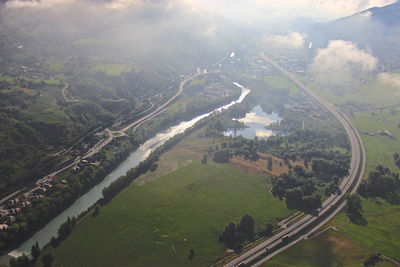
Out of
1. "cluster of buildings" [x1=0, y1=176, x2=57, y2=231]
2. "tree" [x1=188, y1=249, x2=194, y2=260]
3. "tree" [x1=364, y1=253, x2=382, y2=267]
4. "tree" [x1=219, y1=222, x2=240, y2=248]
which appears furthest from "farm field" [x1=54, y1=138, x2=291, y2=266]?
"tree" [x1=364, y1=253, x2=382, y2=267]

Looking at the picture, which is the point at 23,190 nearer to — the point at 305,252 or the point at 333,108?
the point at 305,252

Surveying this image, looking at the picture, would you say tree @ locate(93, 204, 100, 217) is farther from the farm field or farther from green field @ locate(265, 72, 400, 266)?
green field @ locate(265, 72, 400, 266)

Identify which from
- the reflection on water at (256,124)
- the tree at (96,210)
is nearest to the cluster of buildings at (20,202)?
the tree at (96,210)

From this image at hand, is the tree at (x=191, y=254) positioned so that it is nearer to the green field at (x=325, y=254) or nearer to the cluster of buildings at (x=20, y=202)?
the green field at (x=325, y=254)

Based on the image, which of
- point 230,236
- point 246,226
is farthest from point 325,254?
point 230,236

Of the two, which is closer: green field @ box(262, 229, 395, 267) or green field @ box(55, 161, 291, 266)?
green field @ box(262, 229, 395, 267)

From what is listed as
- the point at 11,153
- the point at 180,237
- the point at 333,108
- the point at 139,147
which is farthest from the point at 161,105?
the point at 180,237
